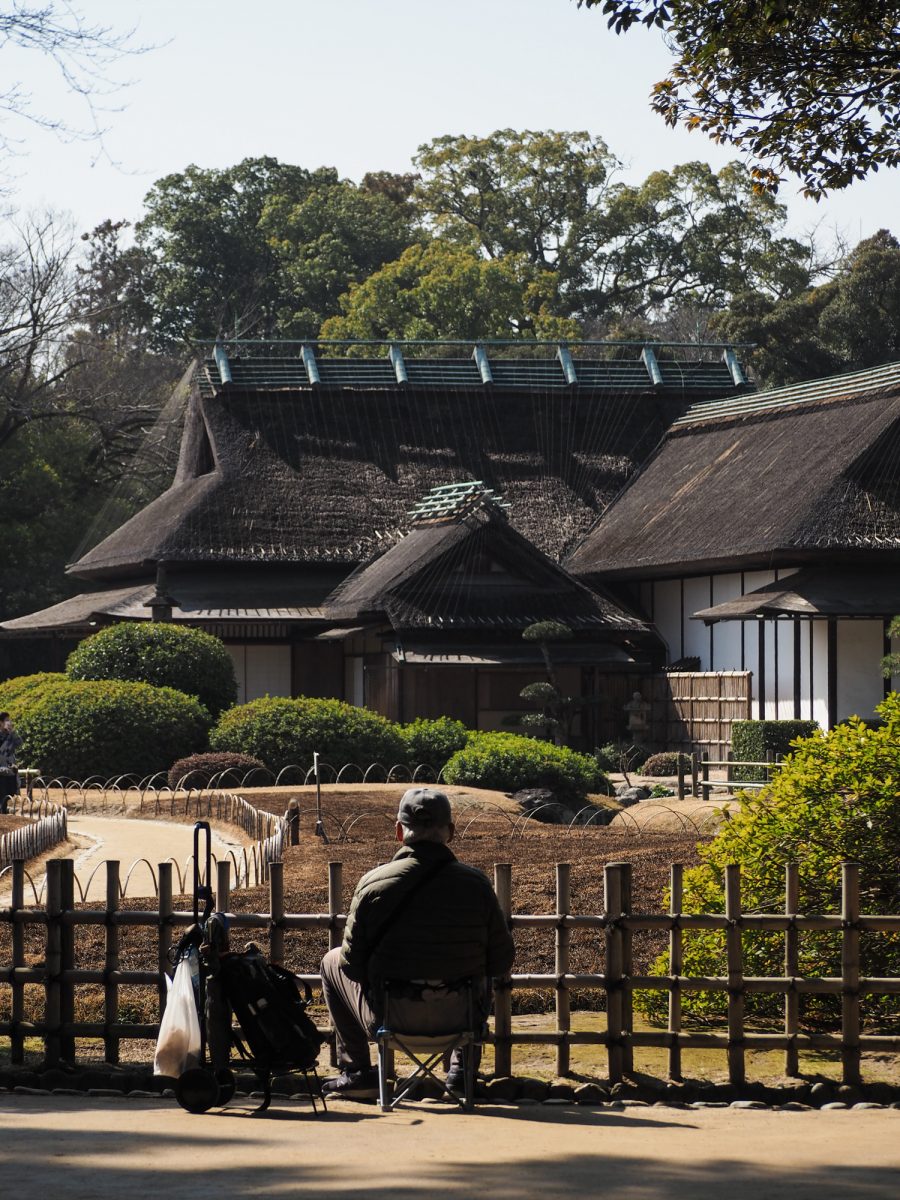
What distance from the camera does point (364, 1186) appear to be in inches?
229

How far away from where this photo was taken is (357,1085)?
7906 mm

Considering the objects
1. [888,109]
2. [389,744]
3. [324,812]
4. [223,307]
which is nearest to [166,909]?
[888,109]

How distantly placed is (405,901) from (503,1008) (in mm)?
1138

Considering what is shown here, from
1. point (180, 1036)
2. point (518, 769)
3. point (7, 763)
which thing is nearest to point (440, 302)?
point (518, 769)

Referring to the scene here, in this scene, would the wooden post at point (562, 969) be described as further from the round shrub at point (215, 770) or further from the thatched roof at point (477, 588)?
the thatched roof at point (477, 588)

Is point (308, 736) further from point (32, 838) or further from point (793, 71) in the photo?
point (793, 71)

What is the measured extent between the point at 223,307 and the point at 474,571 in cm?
3331

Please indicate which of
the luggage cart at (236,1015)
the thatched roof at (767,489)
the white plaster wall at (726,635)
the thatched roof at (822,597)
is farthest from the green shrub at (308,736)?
the luggage cart at (236,1015)

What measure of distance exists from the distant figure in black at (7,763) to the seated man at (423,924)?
14.4 m

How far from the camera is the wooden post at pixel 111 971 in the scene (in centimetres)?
866

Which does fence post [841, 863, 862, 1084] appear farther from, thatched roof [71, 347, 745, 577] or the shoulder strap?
thatched roof [71, 347, 745, 577]

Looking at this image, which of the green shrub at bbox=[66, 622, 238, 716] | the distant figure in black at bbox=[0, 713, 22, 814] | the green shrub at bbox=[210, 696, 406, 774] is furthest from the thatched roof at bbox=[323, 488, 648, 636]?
the distant figure in black at bbox=[0, 713, 22, 814]

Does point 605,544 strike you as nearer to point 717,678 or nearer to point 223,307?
point 717,678

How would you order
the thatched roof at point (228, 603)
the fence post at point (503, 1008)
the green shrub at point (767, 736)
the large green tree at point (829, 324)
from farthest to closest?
the large green tree at point (829, 324) → the thatched roof at point (228, 603) → the green shrub at point (767, 736) → the fence post at point (503, 1008)
